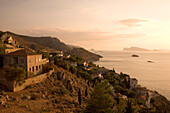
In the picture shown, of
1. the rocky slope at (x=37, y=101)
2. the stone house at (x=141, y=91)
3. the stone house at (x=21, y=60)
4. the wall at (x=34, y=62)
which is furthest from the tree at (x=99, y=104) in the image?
the stone house at (x=141, y=91)

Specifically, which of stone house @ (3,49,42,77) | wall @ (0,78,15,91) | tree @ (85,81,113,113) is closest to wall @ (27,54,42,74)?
stone house @ (3,49,42,77)

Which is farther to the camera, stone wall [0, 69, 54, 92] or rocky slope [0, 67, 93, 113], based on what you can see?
stone wall [0, 69, 54, 92]

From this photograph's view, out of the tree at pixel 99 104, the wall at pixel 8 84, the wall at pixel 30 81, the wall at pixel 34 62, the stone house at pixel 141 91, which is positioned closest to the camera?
the tree at pixel 99 104

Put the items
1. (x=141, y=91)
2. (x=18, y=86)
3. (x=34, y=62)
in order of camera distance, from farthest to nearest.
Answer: (x=141, y=91), (x=34, y=62), (x=18, y=86)

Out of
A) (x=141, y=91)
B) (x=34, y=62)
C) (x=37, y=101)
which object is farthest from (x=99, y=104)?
(x=141, y=91)

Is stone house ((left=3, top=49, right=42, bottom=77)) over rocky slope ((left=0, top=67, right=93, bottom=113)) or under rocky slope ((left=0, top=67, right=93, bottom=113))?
over

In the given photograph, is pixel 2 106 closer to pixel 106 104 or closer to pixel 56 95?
pixel 56 95

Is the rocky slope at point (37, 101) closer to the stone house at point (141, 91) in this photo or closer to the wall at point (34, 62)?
the wall at point (34, 62)

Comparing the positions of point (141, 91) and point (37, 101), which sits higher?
point (37, 101)

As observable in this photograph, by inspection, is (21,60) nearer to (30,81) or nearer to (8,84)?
(30,81)

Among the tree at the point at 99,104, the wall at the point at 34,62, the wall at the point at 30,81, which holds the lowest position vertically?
the tree at the point at 99,104

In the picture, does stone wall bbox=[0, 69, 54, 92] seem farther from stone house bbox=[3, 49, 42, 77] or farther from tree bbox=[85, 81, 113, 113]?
tree bbox=[85, 81, 113, 113]

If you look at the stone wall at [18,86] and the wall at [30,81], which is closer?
the stone wall at [18,86]

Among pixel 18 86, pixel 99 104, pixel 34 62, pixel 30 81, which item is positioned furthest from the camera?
pixel 34 62
